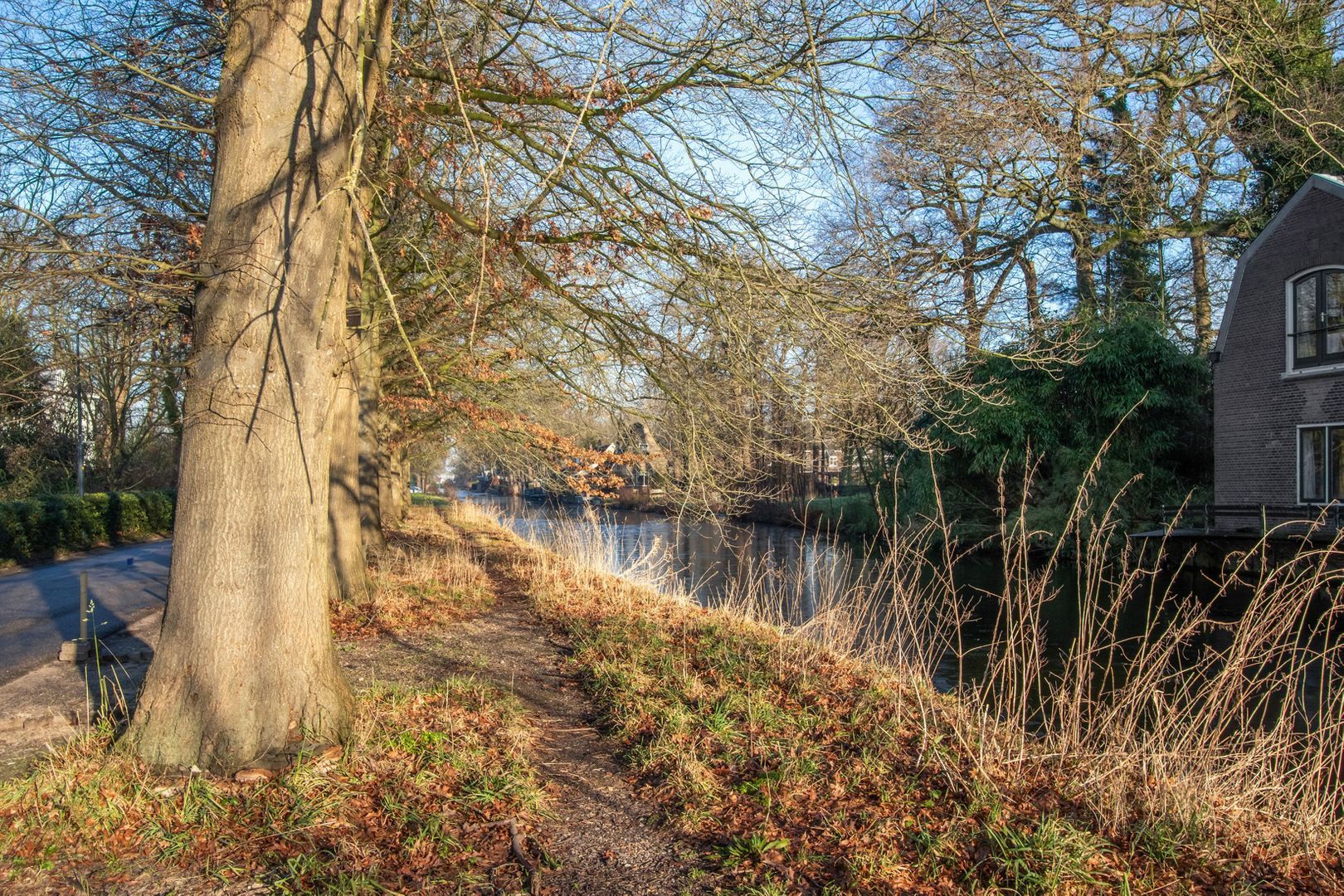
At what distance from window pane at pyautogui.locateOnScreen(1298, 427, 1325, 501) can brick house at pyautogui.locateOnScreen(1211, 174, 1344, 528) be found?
0.02 metres

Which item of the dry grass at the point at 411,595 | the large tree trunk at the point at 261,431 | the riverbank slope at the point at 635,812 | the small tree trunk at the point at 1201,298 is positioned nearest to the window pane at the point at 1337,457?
the small tree trunk at the point at 1201,298

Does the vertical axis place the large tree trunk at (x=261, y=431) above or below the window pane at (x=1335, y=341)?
below

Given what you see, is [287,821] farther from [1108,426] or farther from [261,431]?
[1108,426]

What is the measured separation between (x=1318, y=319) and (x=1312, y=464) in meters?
2.96

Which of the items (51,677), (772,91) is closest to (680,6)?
(772,91)

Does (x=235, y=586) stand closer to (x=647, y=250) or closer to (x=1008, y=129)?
(x=647, y=250)

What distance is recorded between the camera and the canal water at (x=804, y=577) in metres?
8.58

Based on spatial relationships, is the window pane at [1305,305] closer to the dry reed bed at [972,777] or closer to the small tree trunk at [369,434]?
the dry reed bed at [972,777]

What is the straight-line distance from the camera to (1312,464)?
1697 centimetres

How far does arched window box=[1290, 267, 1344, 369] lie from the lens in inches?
647

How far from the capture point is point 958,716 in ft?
15.2

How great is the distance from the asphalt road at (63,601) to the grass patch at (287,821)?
1.38 m

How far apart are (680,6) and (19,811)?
20.4 feet

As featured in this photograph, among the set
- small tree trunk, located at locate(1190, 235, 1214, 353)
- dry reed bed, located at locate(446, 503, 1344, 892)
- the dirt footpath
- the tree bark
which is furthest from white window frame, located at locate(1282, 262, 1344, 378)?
the dirt footpath
